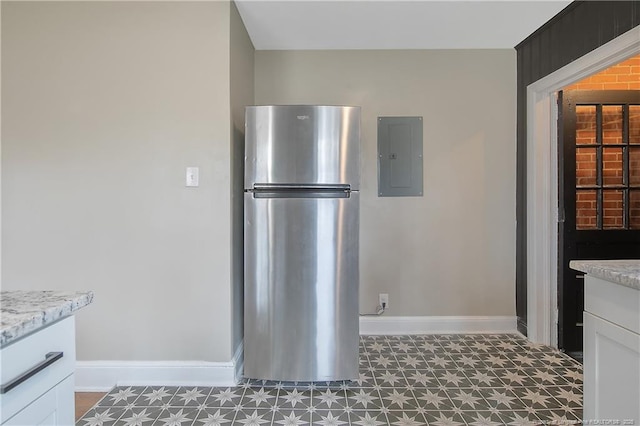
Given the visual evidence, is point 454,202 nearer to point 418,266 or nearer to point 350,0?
point 418,266

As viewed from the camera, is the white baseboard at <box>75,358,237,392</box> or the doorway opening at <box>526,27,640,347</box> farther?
the doorway opening at <box>526,27,640,347</box>

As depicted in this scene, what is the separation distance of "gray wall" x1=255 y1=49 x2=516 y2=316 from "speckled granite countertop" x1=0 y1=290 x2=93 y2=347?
2169mm

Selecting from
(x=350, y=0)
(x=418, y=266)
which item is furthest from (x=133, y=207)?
(x=418, y=266)

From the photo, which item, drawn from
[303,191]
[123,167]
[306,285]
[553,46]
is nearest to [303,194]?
[303,191]

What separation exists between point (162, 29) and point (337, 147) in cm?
122

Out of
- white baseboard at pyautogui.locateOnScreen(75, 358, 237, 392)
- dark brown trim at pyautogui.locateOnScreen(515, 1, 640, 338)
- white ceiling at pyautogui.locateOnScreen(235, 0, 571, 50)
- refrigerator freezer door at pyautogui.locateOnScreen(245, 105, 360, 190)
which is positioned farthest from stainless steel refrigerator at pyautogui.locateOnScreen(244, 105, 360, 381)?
dark brown trim at pyautogui.locateOnScreen(515, 1, 640, 338)

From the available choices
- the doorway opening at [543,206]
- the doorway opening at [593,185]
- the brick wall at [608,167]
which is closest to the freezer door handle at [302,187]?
the doorway opening at [543,206]

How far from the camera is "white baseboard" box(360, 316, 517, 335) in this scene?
9.24ft

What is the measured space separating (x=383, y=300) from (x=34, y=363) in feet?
7.74

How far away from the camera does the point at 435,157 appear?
2.81 m

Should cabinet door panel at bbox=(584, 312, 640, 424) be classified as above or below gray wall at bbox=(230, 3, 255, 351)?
below

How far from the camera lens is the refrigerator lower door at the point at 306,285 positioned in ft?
6.49

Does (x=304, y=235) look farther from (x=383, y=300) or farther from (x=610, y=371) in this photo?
(x=610, y=371)

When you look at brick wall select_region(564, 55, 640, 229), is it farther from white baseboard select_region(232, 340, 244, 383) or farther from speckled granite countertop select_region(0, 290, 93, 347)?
speckled granite countertop select_region(0, 290, 93, 347)
